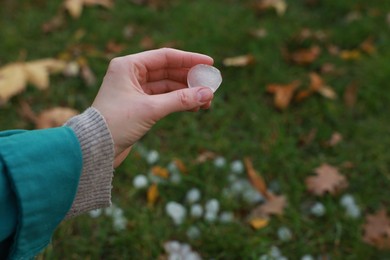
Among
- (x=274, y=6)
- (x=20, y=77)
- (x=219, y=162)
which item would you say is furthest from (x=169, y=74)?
(x=274, y=6)

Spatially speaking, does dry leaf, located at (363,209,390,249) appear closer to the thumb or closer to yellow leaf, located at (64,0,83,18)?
the thumb

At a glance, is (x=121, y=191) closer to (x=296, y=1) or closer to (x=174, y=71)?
(x=174, y=71)

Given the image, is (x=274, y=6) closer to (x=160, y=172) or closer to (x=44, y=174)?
(x=160, y=172)

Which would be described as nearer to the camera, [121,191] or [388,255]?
[388,255]

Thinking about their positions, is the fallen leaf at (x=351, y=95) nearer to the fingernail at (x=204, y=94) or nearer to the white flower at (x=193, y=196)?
the white flower at (x=193, y=196)

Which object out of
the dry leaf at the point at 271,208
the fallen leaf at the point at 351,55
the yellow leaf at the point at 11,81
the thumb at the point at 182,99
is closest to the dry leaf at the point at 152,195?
the dry leaf at the point at 271,208

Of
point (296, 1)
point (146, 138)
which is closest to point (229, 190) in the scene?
point (146, 138)

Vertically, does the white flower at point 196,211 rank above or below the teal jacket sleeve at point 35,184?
below
